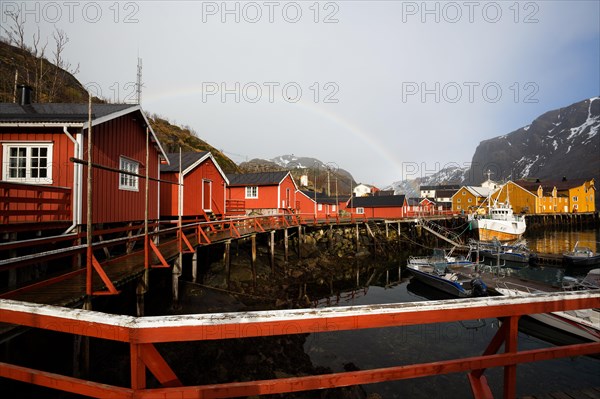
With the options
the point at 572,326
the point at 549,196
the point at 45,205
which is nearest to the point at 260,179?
the point at 45,205

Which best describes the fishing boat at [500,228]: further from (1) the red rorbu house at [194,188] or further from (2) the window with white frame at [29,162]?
(2) the window with white frame at [29,162]

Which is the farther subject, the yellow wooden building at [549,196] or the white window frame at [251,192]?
the yellow wooden building at [549,196]

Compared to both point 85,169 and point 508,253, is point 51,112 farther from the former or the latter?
point 508,253

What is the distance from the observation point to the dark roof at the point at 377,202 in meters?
48.3

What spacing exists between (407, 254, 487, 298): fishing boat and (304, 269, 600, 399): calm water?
7.59ft

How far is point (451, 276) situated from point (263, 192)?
63.2 ft

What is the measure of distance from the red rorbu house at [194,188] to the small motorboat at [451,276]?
48.9ft

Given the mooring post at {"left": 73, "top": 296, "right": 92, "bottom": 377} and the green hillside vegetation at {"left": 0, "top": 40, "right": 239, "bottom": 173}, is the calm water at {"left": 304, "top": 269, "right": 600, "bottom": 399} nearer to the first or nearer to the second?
the mooring post at {"left": 73, "top": 296, "right": 92, "bottom": 377}

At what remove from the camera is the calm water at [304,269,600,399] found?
900 cm

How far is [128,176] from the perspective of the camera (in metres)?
13.1

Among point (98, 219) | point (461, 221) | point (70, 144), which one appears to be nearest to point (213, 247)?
point (98, 219)

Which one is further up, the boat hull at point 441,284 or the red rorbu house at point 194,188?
the red rorbu house at point 194,188

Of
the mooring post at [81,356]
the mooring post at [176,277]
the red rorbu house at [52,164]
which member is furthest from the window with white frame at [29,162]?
the mooring post at [81,356]

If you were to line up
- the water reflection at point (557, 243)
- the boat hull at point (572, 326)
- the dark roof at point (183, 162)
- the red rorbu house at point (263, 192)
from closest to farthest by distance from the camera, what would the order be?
the boat hull at point (572, 326)
the dark roof at point (183, 162)
the red rorbu house at point (263, 192)
the water reflection at point (557, 243)
